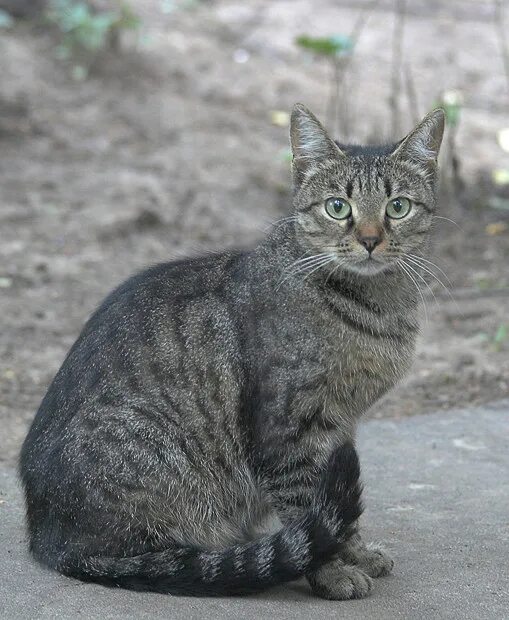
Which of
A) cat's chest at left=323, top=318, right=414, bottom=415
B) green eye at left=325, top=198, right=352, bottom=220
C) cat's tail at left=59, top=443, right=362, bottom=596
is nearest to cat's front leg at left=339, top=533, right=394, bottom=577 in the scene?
cat's tail at left=59, top=443, right=362, bottom=596

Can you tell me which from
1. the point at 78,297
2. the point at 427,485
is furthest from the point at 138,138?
the point at 427,485

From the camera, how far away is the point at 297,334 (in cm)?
412

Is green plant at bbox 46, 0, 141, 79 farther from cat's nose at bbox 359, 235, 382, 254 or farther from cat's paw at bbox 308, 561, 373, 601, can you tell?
cat's paw at bbox 308, 561, 373, 601

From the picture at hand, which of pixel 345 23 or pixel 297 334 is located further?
pixel 345 23

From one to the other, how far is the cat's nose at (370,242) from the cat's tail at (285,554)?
2.54 feet

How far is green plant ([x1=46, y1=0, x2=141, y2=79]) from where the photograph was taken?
34.2 ft

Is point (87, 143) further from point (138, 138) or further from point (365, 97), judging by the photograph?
point (365, 97)

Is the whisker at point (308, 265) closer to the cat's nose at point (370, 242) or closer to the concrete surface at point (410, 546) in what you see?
the cat's nose at point (370, 242)

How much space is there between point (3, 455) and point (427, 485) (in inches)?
81.1

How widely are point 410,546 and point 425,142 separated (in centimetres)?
163

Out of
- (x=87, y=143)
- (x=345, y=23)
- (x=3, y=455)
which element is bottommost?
(x=3, y=455)

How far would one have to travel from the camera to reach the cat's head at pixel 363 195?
4168 mm

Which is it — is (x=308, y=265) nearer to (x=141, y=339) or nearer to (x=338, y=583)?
(x=141, y=339)

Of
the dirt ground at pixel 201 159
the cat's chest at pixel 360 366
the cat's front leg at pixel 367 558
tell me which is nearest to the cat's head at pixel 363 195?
the cat's chest at pixel 360 366
